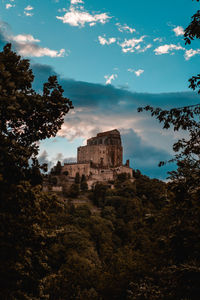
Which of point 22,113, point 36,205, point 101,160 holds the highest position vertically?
point 101,160

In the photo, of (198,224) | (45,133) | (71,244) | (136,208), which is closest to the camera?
(198,224)

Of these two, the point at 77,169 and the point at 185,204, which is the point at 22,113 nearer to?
the point at 185,204

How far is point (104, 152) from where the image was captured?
136 m

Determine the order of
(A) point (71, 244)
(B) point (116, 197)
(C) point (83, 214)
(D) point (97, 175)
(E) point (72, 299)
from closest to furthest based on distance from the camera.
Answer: (E) point (72, 299) < (A) point (71, 244) < (C) point (83, 214) < (B) point (116, 197) < (D) point (97, 175)

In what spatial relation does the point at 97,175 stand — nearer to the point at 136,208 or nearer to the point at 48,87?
the point at 136,208

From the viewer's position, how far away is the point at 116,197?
88.0 meters

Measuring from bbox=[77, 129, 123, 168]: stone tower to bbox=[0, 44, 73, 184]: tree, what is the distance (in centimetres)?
11862

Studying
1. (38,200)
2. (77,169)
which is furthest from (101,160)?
(38,200)

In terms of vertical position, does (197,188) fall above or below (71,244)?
above

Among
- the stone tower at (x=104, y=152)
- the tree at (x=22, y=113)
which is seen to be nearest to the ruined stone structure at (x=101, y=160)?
the stone tower at (x=104, y=152)

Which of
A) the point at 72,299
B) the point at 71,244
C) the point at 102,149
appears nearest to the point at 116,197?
the point at 71,244

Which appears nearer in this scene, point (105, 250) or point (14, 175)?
point (14, 175)

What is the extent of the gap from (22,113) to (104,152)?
127 metres

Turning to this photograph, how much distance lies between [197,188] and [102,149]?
129 m
